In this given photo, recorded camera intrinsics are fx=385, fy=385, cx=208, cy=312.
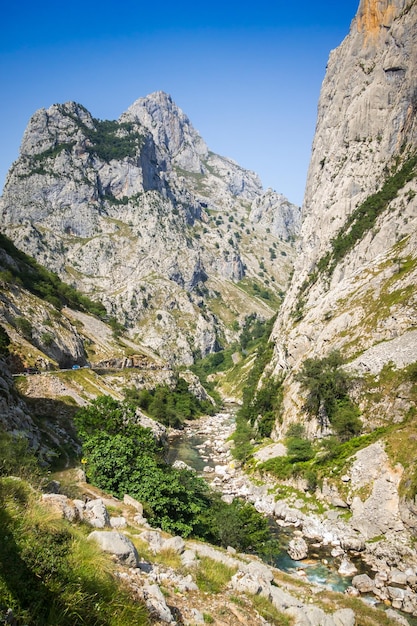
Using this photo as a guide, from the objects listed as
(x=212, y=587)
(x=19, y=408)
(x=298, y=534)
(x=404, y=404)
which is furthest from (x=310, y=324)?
(x=212, y=587)

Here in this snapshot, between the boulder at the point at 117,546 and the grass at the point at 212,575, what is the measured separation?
334 centimetres

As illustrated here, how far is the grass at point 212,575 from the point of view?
13.8 metres

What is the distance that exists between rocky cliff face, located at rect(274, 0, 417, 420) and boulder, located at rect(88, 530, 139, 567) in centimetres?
4991

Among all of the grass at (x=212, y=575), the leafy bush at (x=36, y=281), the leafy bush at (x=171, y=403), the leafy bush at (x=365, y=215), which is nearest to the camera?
the grass at (x=212, y=575)

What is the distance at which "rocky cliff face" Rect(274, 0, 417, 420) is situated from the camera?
221ft

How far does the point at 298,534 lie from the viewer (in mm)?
40375

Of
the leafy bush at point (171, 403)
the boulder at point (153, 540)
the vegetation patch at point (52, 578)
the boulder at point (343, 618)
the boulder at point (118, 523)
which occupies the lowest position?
the leafy bush at point (171, 403)

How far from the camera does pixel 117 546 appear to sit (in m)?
11.8

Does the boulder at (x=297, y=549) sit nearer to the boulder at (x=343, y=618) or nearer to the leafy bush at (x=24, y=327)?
the boulder at (x=343, y=618)

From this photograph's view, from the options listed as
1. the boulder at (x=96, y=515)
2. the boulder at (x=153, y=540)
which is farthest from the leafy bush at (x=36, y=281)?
the boulder at (x=153, y=540)

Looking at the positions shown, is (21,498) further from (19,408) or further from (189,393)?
(189,393)

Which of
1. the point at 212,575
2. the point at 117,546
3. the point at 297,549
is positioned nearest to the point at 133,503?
the point at 212,575

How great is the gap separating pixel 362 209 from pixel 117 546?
110 metres

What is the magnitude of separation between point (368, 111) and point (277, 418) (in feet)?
334
